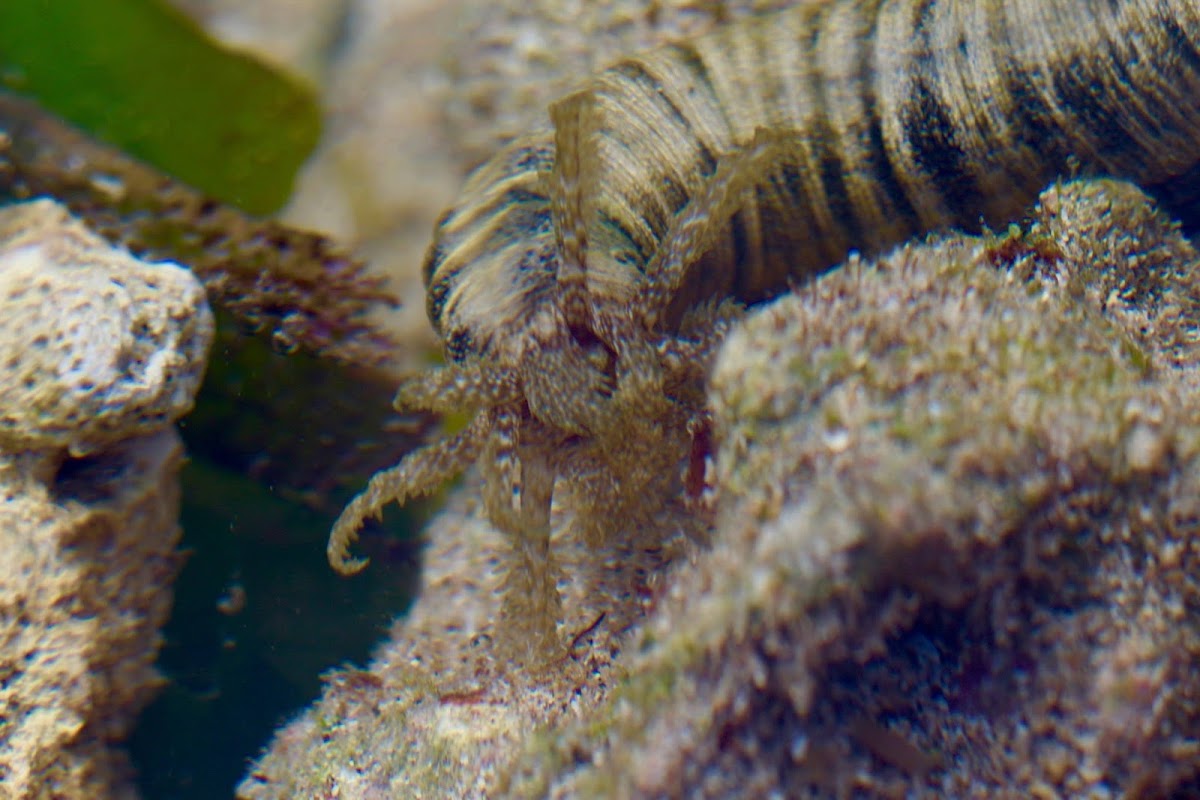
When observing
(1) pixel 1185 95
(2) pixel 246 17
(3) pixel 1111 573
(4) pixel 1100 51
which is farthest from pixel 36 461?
Answer: (1) pixel 1185 95

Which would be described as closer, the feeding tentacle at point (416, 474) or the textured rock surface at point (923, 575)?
the textured rock surface at point (923, 575)

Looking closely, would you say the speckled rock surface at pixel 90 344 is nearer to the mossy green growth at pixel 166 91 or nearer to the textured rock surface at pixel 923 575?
the mossy green growth at pixel 166 91

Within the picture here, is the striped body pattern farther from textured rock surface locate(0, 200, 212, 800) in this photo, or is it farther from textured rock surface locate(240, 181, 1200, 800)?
textured rock surface locate(0, 200, 212, 800)

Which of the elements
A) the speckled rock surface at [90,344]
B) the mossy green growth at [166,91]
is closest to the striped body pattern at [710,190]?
the speckled rock surface at [90,344]

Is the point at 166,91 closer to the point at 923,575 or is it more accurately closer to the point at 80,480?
the point at 80,480

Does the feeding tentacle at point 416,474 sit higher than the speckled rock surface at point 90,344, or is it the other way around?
the feeding tentacle at point 416,474

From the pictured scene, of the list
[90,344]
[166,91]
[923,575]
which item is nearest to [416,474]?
[90,344]

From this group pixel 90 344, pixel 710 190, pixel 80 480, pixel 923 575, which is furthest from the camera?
pixel 80 480
